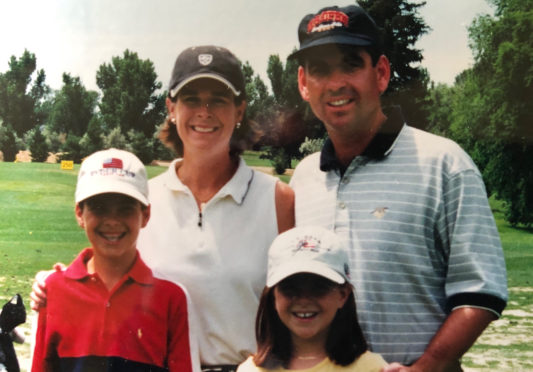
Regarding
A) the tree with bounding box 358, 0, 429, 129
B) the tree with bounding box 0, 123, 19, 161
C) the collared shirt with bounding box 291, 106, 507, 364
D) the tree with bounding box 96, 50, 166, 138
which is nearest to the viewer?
the collared shirt with bounding box 291, 106, 507, 364

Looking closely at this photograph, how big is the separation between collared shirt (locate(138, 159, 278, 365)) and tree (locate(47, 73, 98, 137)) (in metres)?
0.56

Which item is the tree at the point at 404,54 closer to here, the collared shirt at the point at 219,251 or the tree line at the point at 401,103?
the tree line at the point at 401,103

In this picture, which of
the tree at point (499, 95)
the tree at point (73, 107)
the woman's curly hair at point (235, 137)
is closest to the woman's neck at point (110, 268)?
the woman's curly hair at point (235, 137)

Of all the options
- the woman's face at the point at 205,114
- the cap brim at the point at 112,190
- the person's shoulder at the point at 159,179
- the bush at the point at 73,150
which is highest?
the woman's face at the point at 205,114

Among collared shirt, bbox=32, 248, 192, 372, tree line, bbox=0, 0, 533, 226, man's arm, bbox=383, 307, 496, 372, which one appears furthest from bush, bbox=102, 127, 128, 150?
man's arm, bbox=383, 307, 496, 372

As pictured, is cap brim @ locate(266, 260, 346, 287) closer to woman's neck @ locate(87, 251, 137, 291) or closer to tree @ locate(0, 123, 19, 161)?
woman's neck @ locate(87, 251, 137, 291)

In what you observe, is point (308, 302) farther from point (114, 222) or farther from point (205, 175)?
point (114, 222)

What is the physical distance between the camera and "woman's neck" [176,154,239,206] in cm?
176

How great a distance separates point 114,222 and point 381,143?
76 cm

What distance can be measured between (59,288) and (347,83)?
97 centimetres

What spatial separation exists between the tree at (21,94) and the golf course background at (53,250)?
174 mm

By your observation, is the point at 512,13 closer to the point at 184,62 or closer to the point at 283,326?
the point at 184,62

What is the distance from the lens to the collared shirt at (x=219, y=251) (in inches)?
66.9

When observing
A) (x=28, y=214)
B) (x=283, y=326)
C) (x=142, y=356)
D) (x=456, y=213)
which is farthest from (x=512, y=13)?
(x=28, y=214)
